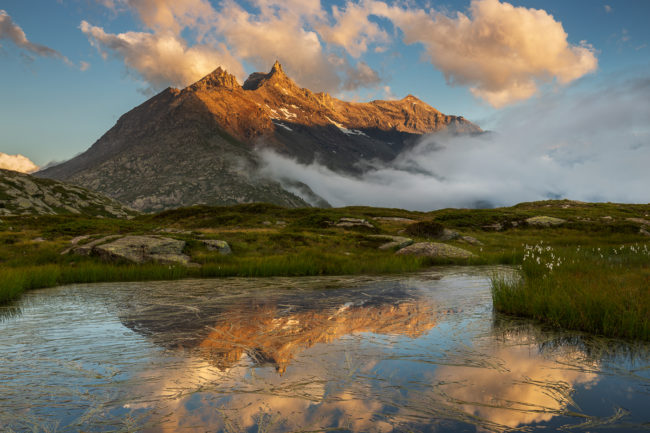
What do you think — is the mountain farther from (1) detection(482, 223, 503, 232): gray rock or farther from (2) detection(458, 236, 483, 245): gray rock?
(1) detection(482, 223, 503, 232): gray rock

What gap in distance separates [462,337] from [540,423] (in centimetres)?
369

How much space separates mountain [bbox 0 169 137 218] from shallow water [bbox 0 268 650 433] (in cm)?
4285

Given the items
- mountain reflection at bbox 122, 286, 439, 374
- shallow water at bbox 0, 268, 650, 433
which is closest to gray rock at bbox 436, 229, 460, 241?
mountain reflection at bbox 122, 286, 439, 374

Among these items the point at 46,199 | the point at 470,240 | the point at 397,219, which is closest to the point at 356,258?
the point at 470,240

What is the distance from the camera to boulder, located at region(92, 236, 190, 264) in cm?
2048

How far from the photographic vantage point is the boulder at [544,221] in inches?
1794

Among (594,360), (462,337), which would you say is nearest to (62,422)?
(462,337)

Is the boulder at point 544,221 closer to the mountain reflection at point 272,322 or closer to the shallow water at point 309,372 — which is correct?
the mountain reflection at point 272,322

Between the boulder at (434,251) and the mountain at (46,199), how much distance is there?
41667 millimetres

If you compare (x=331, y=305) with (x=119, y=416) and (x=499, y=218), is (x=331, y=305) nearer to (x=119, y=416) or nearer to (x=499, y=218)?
(x=119, y=416)

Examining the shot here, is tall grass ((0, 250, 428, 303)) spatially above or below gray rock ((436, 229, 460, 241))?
below

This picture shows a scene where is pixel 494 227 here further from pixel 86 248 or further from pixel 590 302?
pixel 86 248

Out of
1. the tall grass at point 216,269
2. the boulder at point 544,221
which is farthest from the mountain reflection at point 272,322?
the boulder at point 544,221

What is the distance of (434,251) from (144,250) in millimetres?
17162
